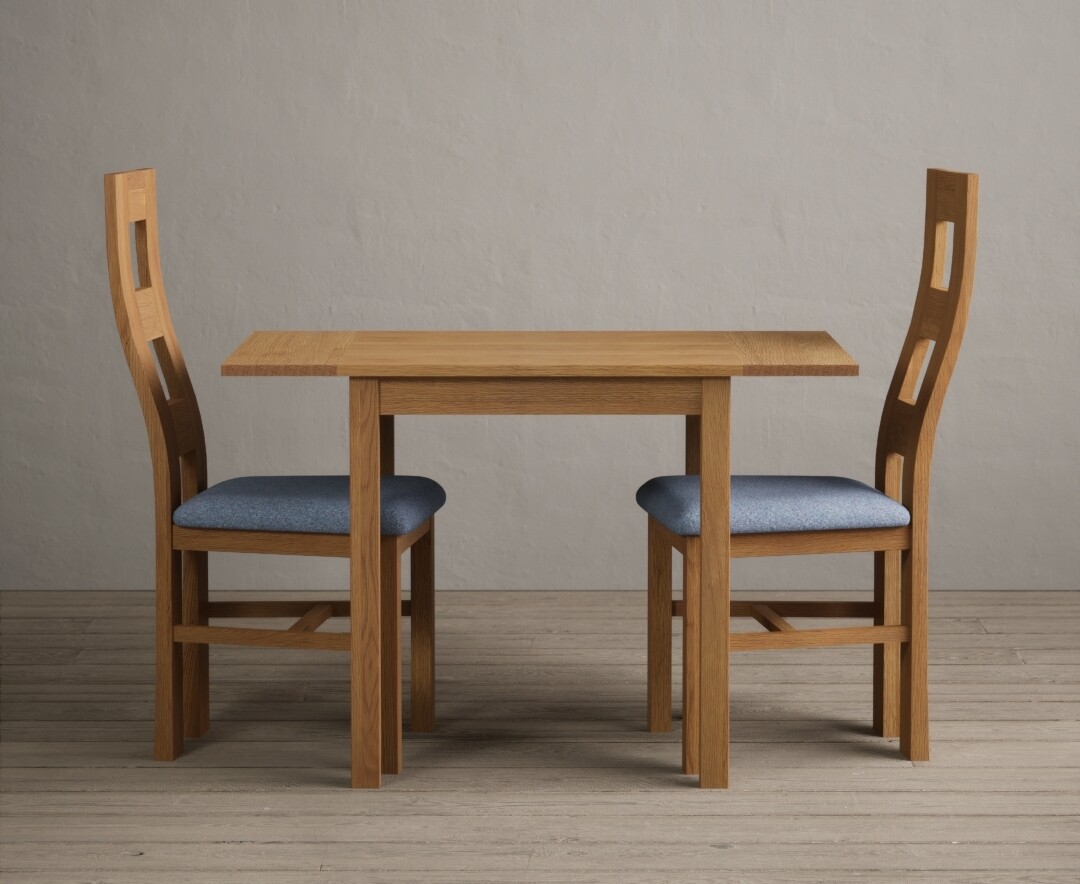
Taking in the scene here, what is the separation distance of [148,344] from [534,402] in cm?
81

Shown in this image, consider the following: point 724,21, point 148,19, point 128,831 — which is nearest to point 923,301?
point 724,21

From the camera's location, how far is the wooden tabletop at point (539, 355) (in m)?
2.77

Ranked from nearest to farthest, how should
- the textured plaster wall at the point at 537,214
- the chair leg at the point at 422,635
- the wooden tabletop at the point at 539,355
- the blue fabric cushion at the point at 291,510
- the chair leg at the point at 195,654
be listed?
the wooden tabletop at the point at 539,355, the blue fabric cushion at the point at 291,510, the chair leg at the point at 195,654, the chair leg at the point at 422,635, the textured plaster wall at the point at 537,214

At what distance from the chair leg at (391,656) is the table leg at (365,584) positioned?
0.07 meters

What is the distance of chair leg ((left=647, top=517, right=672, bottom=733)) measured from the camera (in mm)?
3133

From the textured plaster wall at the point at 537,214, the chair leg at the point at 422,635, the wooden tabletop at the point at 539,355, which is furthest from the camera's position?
the textured plaster wall at the point at 537,214

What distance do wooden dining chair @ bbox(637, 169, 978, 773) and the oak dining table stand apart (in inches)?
2.9

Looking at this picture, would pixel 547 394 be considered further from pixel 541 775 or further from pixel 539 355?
pixel 541 775

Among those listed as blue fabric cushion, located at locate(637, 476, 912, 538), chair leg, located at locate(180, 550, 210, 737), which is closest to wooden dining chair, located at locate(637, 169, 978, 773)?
blue fabric cushion, located at locate(637, 476, 912, 538)

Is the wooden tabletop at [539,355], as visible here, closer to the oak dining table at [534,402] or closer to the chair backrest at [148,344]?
the oak dining table at [534,402]

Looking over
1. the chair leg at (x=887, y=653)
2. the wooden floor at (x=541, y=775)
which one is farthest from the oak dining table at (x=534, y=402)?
the chair leg at (x=887, y=653)

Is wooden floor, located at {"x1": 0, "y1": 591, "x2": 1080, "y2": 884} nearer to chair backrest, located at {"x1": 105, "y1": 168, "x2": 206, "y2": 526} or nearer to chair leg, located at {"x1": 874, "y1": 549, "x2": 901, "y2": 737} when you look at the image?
chair leg, located at {"x1": 874, "y1": 549, "x2": 901, "y2": 737}

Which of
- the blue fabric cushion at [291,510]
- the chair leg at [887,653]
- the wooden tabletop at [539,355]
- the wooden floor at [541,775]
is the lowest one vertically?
the wooden floor at [541,775]

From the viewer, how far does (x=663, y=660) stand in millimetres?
3174
